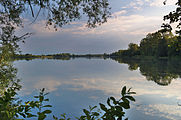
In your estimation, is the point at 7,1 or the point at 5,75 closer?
the point at 7,1

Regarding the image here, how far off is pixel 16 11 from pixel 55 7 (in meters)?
1.35

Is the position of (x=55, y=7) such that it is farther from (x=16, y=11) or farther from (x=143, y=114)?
(x=143, y=114)

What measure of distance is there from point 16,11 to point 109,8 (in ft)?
10.9

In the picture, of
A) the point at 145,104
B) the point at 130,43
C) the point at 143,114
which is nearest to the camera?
the point at 143,114

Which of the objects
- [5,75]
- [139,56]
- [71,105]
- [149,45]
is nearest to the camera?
[5,75]

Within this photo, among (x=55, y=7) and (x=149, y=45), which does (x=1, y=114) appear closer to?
(x=55, y=7)

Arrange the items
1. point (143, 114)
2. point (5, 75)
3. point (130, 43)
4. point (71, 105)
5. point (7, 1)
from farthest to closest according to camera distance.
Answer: point (130, 43) < point (71, 105) < point (5, 75) < point (143, 114) < point (7, 1)

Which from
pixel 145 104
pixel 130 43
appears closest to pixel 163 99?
pixel 145 104

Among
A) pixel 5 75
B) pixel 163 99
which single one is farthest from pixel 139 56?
pixel 5 75

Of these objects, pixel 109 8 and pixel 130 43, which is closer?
pixel 109 8

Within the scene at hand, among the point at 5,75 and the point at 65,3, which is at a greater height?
the point at 65,3

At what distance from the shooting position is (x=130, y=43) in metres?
112

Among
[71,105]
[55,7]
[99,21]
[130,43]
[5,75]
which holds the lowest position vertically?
[71,105]

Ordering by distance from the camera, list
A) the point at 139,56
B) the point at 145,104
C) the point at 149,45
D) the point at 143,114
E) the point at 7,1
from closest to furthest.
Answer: the point at 7,1 < the point at 143,114 < the point at 145,104 < the point at 149,45 < the point at 139,56
